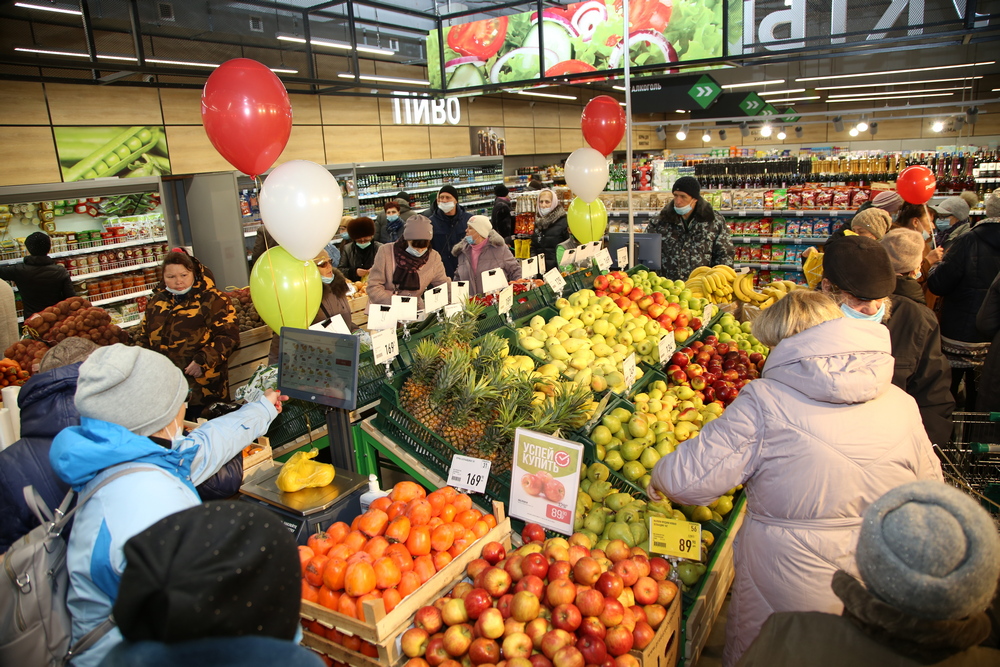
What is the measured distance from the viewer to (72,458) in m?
1.52

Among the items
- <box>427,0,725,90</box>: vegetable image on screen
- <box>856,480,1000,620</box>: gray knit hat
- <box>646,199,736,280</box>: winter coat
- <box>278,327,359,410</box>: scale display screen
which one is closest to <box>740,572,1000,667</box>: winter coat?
<box>856,480,1000,620</box>: gray knit hat

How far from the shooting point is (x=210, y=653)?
0.90 metres

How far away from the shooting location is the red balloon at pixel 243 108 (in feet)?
11.2

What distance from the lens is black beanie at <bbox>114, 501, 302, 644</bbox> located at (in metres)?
0.91

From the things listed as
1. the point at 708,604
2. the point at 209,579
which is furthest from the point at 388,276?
the point at 209,579

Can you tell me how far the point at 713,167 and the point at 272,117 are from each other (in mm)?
6692

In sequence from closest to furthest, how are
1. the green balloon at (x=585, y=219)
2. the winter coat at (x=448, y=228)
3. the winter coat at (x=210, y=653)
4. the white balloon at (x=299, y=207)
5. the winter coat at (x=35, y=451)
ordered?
the winter coat at (x=210, y=653)
the winter coat at (x=35, y=451)
the white balloon at (x=299, y=207)
the green balloon at (x=585, y=219)
the winter coat at (x=448, y=228)

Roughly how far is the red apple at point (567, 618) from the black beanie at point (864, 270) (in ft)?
5.66

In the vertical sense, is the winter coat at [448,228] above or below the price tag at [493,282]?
above

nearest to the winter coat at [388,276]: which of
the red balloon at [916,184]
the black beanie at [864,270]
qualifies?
the black beanie at [864,270]

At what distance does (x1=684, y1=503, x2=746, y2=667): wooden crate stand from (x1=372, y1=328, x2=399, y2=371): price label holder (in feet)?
4.93

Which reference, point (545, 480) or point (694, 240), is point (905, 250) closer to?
point (694, 240)

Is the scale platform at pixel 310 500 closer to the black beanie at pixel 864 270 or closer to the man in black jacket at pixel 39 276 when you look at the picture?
the black beanie at pixel 864 270

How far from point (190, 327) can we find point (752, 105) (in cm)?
942
